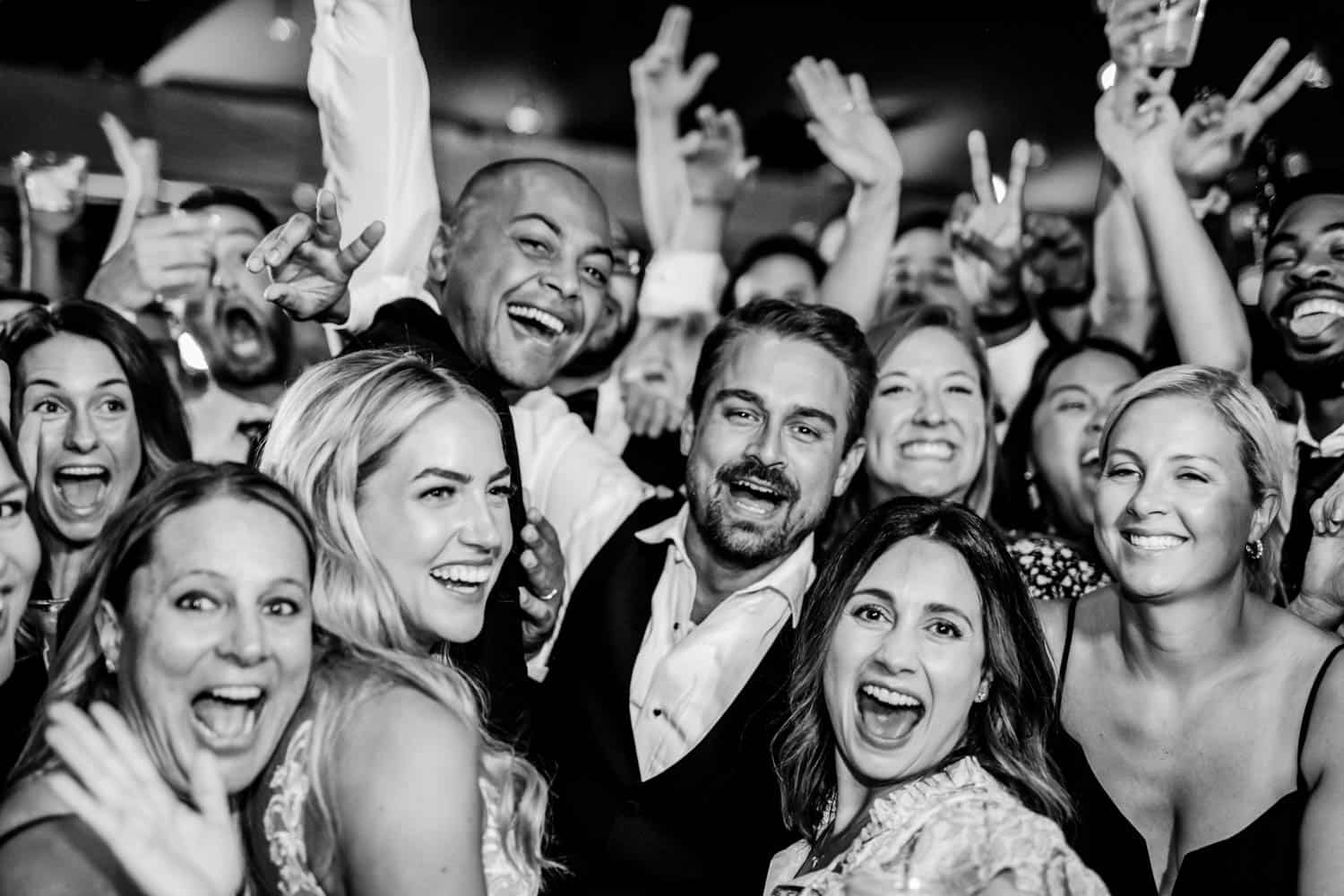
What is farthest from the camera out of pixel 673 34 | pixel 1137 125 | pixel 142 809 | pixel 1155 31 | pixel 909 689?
pixel 673 34

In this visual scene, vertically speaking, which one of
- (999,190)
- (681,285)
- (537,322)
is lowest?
(537,322)

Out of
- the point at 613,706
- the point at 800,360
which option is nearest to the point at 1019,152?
the point at 800,360

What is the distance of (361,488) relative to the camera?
2.26m

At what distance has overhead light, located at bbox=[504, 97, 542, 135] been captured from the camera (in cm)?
580

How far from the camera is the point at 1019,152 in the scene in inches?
166

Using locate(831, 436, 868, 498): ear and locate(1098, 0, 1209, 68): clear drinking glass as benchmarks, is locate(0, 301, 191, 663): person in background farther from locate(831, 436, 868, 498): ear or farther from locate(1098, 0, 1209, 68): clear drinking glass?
locate(1098, 0, 1209, 68): clear drinking glass

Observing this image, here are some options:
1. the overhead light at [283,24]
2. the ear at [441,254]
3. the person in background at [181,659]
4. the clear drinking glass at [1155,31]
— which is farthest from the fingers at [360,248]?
the overhead light at [283,24]

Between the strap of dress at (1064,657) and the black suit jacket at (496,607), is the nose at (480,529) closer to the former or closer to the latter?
the black suit jacket at (496,607)

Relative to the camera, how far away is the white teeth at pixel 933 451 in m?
3.20

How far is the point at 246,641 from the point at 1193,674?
167cm


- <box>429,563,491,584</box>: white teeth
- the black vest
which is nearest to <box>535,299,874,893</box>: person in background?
the black vest

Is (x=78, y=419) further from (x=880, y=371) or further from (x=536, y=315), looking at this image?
(x=880, y=371)

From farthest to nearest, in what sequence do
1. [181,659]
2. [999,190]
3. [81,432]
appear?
[999,190]
[81,432]
[181,659]

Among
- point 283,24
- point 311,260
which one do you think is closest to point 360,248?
point 311,260
